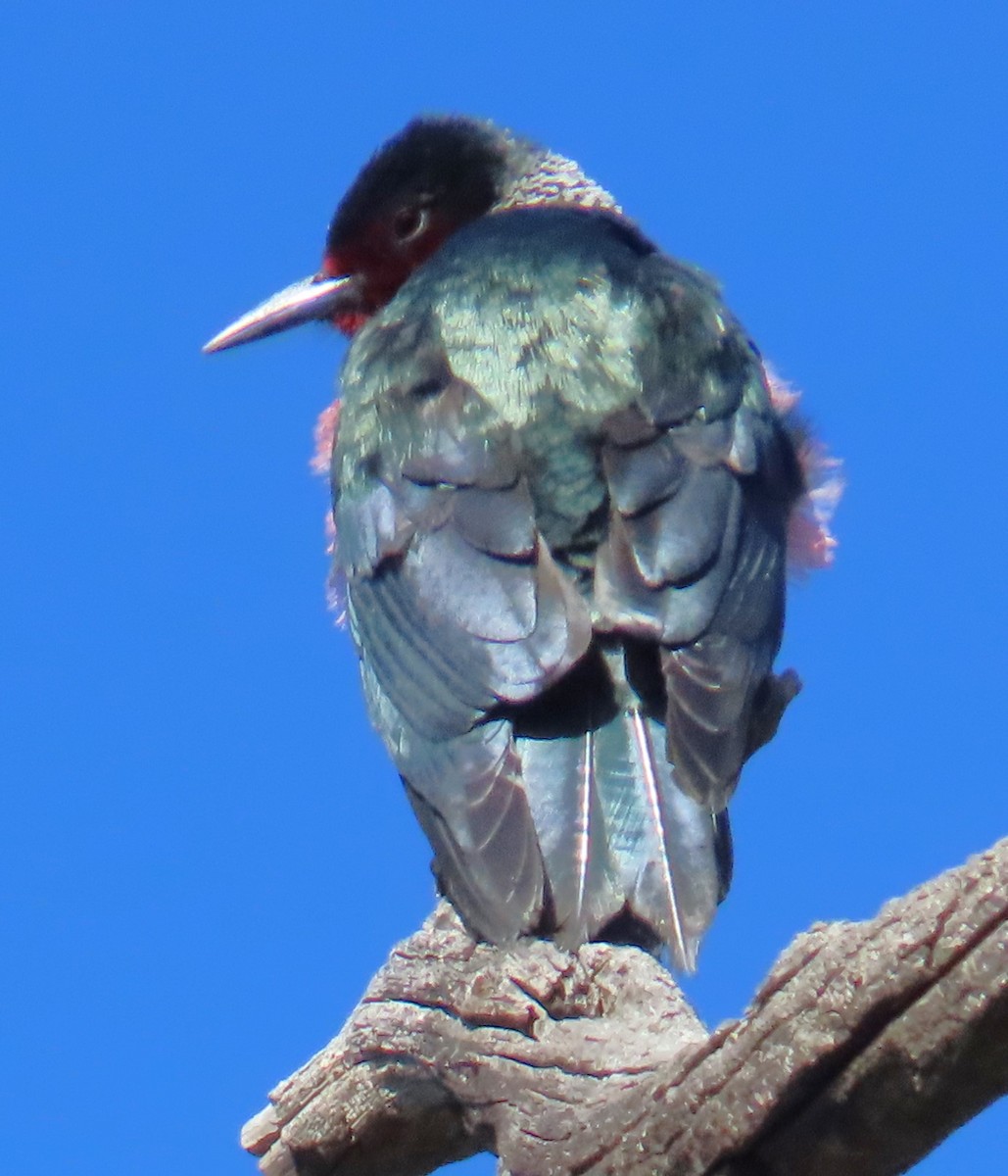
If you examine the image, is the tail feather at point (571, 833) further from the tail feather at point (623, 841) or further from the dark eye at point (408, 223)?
the dark eye at point (408, 223)

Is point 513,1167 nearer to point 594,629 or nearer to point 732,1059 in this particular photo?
point 732,1059

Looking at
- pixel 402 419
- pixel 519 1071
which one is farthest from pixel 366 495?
pixel 519 1071

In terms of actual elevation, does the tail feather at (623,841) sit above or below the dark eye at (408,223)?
below

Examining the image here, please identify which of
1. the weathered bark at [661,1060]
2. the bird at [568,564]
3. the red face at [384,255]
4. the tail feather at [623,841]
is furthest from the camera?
the red face at [384,255]

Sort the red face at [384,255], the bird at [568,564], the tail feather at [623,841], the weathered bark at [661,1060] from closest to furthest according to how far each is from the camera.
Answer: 1. the weathered bark at [661,1060]
2. the tail feather at [623,841]
3. the bird at [568,564]
4. the red face at [384,255]

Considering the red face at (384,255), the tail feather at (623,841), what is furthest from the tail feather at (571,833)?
the red face at (384,255)

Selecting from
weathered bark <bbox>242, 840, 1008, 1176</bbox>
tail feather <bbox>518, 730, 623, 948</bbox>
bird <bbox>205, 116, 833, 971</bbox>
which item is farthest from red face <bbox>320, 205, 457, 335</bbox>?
weathered bark <bbox>242, 840, 1008, 1176</bbox>

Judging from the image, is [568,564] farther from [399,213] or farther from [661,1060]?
[399,213]

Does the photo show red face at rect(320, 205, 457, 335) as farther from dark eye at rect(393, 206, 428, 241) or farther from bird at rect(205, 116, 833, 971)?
bird at rect(205, 116, 833, 971)

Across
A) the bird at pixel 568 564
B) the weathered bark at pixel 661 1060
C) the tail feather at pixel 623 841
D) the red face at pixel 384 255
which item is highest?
the red face at pixel 384 255

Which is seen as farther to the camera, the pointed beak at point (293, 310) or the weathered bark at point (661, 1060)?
the pointed beak at point (293, 310)
